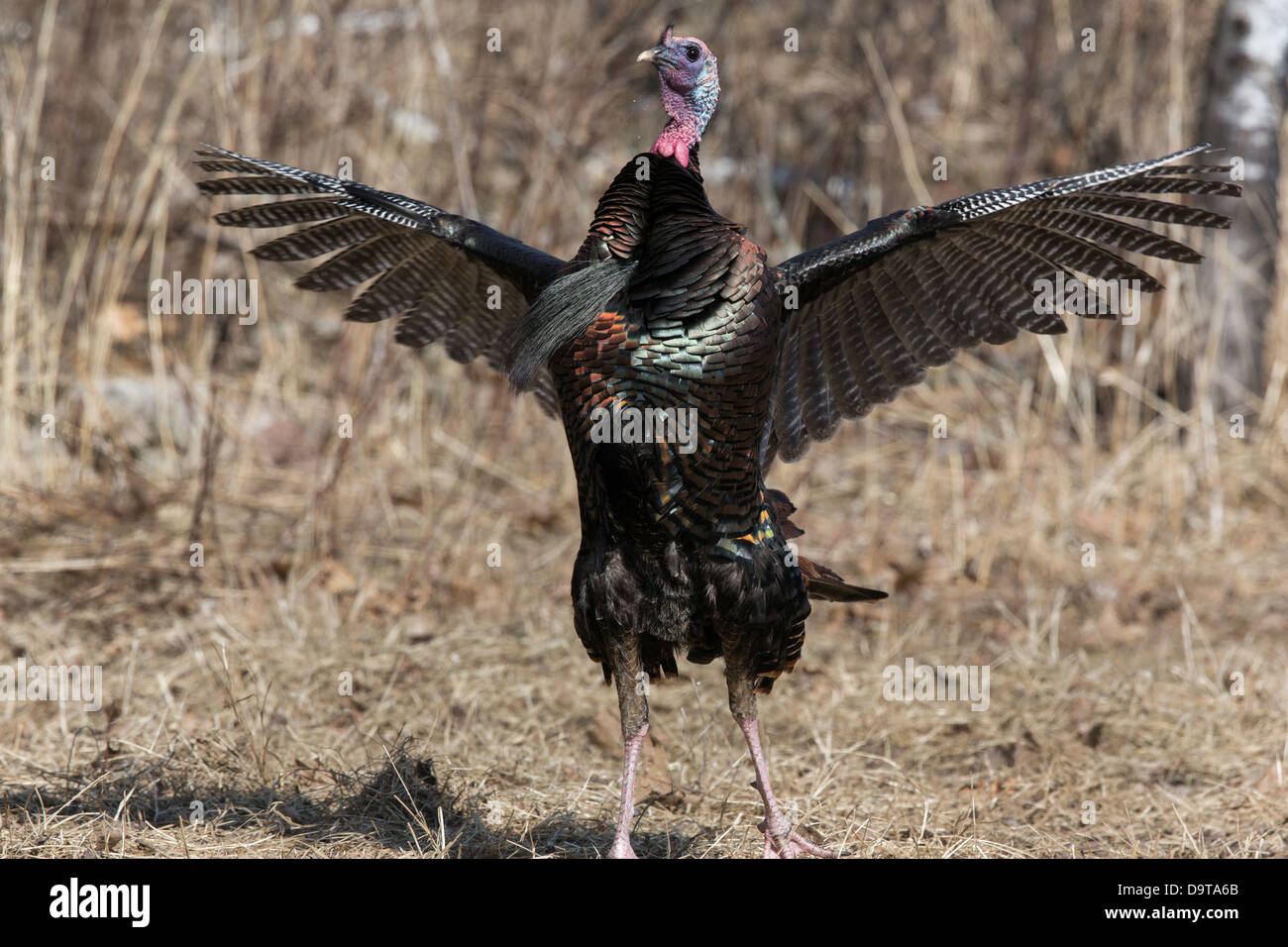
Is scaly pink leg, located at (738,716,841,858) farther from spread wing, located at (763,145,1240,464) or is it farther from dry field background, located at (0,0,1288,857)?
spread wing, located at (763,145,1240,464)

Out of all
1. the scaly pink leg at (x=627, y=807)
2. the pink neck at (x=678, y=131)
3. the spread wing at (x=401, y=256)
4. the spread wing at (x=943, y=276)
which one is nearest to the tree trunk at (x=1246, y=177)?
the spread wing at (x=943, y=276)

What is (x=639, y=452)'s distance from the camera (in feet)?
10.2

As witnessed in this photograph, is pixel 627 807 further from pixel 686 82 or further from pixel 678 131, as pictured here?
pixel 686 82

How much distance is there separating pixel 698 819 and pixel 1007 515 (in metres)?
2.80

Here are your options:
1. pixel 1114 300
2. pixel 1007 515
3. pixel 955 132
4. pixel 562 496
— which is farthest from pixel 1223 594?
pixel 955 132

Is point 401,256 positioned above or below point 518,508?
above

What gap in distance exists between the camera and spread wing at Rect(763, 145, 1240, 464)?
360 centimetres

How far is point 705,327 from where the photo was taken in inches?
122

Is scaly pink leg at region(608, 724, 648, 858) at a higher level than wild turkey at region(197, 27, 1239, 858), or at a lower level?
lower

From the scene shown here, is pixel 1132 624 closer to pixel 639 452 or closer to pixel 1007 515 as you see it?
pixel 1007 515

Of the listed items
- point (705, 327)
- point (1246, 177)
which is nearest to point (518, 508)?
point (705, 327)

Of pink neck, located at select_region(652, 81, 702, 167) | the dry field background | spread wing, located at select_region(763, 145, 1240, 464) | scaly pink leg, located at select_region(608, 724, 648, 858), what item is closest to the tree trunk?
the dry field background

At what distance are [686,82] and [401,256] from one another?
50.1 inches

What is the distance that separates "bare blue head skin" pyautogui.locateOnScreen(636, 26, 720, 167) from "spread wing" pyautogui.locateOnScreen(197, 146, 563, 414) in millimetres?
543
